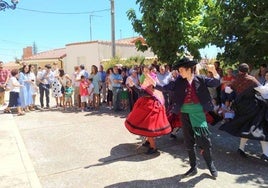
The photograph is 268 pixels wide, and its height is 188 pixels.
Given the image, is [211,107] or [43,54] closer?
[211,107]

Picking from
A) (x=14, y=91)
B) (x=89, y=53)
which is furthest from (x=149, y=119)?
(x=89, y=53)

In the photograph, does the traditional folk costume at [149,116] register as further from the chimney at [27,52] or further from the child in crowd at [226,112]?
the chimney at [27,52]

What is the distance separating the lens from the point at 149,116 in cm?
645

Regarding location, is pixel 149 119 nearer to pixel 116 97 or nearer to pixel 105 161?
pixel 105 161

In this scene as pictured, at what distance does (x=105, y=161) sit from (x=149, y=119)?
3.74 feet

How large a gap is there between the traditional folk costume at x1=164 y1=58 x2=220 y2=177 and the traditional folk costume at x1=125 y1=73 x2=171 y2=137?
1.08 meters

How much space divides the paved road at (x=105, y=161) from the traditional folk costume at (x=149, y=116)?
0.51 m

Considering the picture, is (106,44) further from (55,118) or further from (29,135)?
(29,135)

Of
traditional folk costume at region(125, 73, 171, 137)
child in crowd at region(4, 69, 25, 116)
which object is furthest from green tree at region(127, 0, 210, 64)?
traditional folk costume at region(125, 73, 171, 137)

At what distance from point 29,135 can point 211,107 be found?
5.24 m

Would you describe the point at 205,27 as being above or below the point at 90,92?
above

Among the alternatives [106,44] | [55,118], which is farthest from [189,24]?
[106,44]

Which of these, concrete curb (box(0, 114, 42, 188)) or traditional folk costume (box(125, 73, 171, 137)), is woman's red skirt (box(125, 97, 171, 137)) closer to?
traditional folk costume (box(125, 73, 171, 137))

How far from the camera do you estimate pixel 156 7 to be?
1118cm
